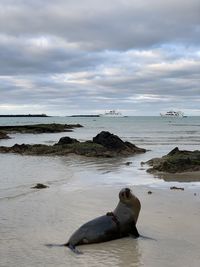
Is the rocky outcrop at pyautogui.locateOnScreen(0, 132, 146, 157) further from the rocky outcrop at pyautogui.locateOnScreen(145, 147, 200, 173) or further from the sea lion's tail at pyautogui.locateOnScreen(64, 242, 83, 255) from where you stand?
the sea lion's tail at pyautogui.locateOnScreen(64, 242, 83, 255)

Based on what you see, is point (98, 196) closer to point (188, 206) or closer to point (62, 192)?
point (62, 192)

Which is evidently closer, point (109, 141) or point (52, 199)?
point (52, 199)

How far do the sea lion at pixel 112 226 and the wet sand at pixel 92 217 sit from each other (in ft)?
0.49

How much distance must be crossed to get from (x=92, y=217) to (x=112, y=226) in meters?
1.71

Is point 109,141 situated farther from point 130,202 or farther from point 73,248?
point 73,248

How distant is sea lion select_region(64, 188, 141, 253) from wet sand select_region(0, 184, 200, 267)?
150mm

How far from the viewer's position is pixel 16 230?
360 inches

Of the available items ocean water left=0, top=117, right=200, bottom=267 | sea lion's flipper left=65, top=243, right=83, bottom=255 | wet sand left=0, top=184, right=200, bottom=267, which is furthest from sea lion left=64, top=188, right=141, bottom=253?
ocean water left=0, top=117, right=200, bottom=267

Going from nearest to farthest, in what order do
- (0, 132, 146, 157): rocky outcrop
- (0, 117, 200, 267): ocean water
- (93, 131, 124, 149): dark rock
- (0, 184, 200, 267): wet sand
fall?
1. (0, 184, 200, 267): wet sand
2. (0, 117, 200, 267): ocean water
3. (0, 132, 146, 157): rocky outcrop
4. (93, 131, 124, 149): dark rock

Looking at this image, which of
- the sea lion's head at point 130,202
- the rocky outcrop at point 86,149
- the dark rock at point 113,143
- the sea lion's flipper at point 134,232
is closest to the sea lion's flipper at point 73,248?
the sea lion's flipper at point 134,232

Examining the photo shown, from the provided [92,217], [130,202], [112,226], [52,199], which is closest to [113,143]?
[52,199]

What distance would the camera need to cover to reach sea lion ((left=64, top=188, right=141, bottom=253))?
26.6 ft

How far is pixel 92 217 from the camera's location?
33.1 feet

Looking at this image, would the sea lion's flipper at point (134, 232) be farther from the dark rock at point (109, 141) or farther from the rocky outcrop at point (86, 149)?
the dark rock at point (109, 141)
